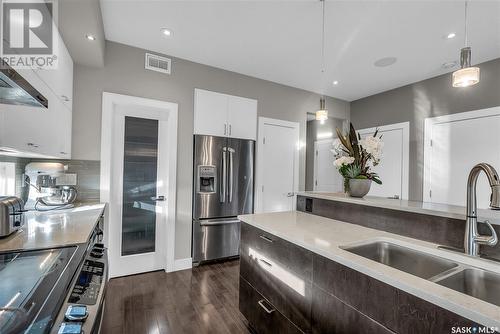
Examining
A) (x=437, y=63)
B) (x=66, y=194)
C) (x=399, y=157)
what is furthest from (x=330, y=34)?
(x=66, y=194)

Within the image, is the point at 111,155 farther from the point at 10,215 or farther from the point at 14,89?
the point at 14,89

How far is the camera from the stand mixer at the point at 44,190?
2.19 metres

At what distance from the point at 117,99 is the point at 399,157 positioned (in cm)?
443

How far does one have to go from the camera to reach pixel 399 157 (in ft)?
12.9

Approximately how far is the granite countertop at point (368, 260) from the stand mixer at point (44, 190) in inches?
72.2

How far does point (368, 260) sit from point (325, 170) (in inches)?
152

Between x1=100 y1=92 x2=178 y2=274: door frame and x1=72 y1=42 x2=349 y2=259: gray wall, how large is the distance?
0.06 m

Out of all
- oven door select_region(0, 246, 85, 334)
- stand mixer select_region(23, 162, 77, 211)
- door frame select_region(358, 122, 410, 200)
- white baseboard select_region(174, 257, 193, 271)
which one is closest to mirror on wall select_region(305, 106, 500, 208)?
door frame select_region(358, 122, 410, 200)

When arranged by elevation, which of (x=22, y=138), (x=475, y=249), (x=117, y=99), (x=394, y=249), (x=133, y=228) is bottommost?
(x=133, y=228)

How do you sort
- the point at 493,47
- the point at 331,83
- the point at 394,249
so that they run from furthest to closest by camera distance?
the point at 331,83, the point at 493,47, the point at 394,249

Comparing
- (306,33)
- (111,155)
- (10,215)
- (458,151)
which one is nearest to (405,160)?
(458,151)

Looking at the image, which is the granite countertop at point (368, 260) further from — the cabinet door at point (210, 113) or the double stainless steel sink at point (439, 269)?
the cabinet door at point (210, 113)

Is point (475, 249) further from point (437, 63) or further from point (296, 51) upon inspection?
point (437, 63)

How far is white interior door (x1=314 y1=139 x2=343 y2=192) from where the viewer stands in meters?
4.74
